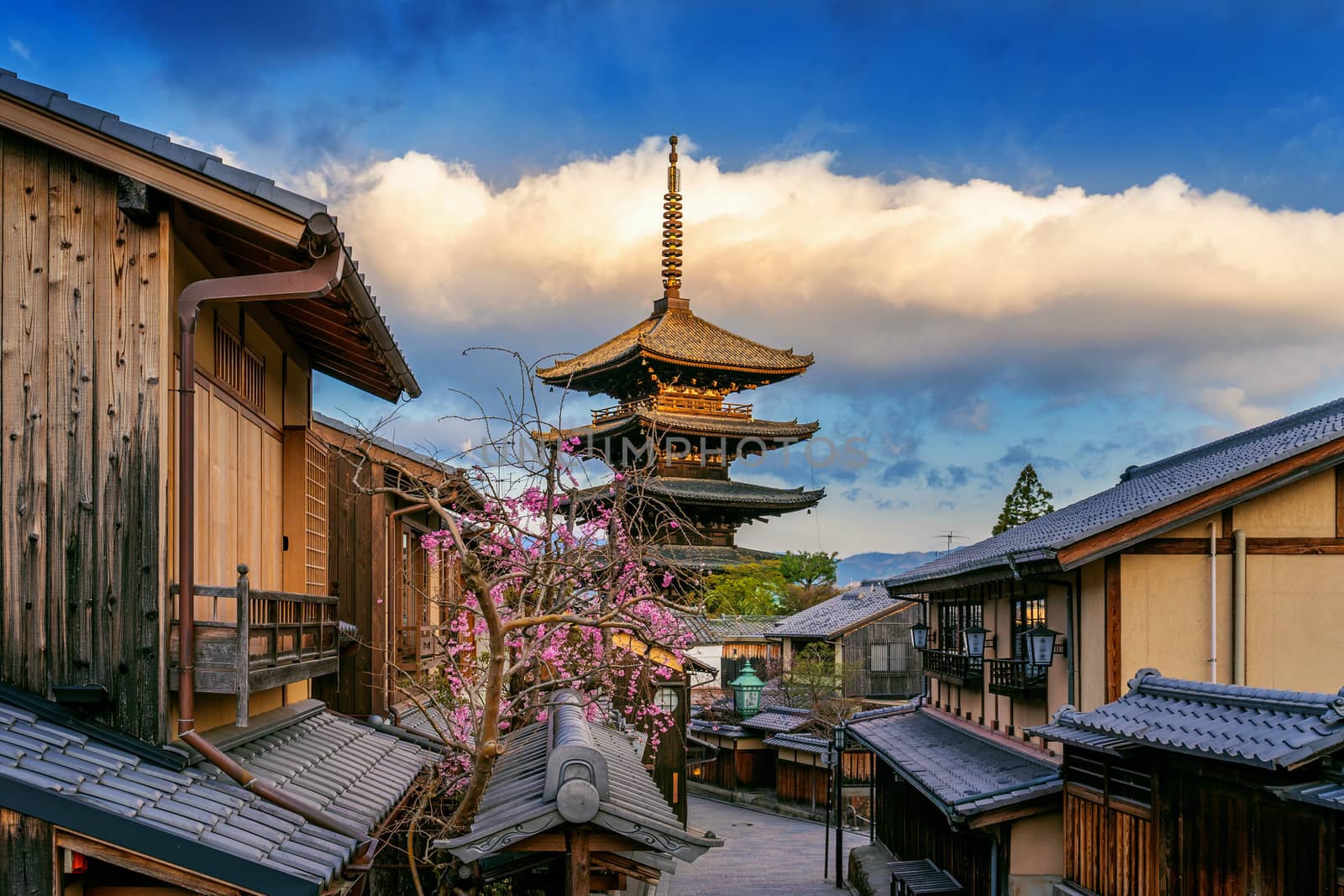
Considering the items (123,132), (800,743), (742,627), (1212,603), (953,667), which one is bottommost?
(800,743)

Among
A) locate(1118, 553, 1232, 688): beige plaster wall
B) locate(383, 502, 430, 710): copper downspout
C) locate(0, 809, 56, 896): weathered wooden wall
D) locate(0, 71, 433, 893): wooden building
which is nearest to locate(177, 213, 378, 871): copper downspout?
locate(0, 71, 433, 893): wooden building

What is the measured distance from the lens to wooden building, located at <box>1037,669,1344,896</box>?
786cm

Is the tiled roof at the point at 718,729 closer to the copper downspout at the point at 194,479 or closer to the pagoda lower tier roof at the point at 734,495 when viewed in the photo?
the pagoda lower tier roof at the point at 734,495

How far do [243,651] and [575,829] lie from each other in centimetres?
227

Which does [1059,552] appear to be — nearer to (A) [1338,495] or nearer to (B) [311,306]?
(A) [1338,495]

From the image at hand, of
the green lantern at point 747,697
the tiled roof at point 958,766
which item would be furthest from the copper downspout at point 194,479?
the green lantern at point 747,697

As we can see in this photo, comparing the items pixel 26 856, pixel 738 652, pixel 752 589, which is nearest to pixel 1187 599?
pixel 26 856

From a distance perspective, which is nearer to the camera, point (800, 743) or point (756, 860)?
point (756, 860)

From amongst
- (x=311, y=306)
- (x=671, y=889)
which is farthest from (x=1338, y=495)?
(x=671, y=889)

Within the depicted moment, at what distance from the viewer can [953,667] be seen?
2080 centimetres

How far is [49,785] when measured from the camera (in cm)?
534

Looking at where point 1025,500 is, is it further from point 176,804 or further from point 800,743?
point 176,804

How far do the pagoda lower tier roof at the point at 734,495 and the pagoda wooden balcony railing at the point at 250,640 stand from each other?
36146 millimetres

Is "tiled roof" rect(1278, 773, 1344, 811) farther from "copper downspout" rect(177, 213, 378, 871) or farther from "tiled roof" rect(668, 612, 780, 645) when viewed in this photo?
"tiled roof" rect(668, 612, 780, 645)
